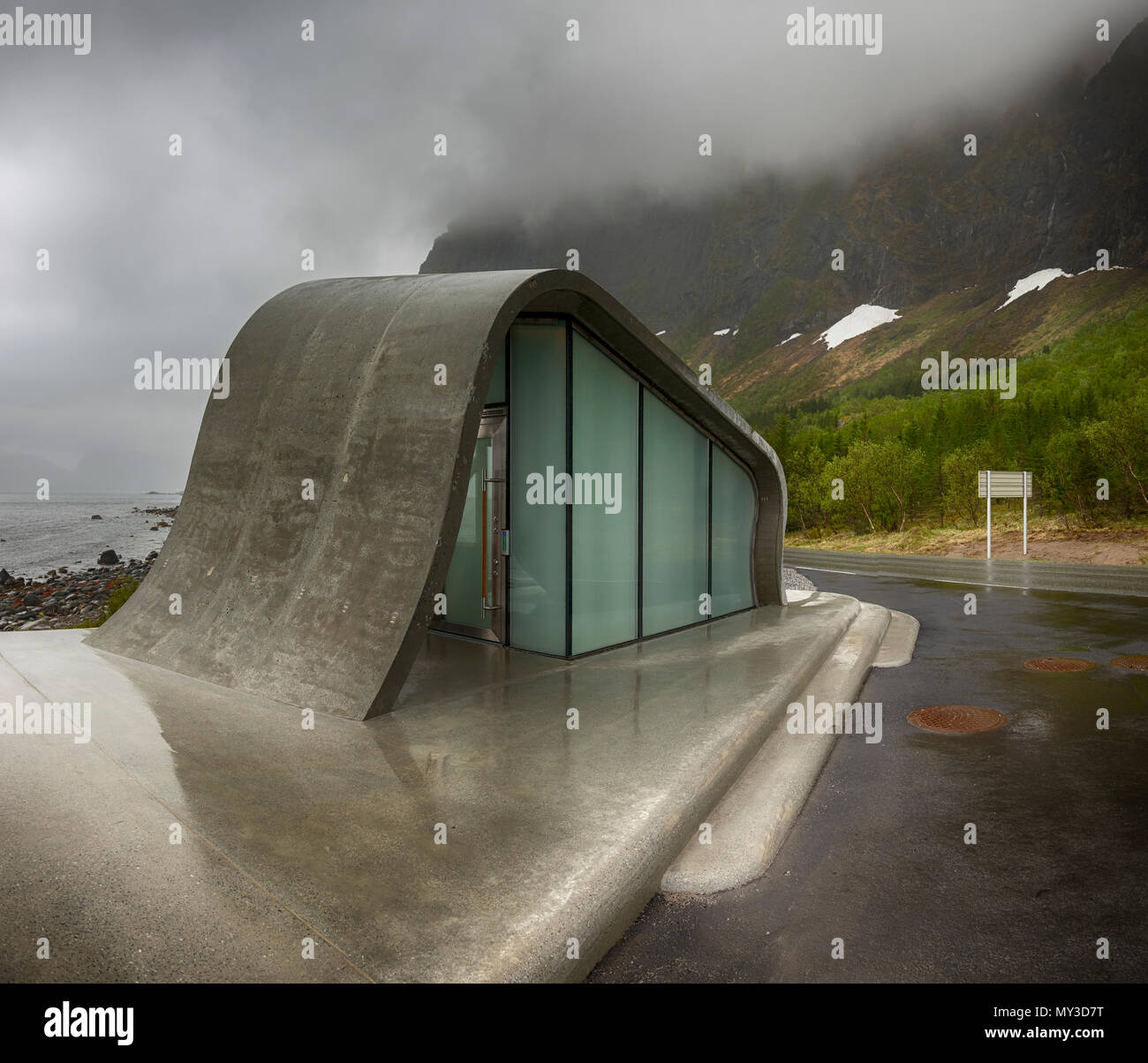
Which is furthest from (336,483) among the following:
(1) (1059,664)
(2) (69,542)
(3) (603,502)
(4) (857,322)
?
(4) (857,322)

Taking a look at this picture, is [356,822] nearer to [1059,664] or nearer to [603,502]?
[603,502]

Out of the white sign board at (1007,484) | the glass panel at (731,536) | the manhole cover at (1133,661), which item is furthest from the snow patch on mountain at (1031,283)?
the manhole cover at (1133,661)

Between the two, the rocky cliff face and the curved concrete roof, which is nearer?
the curved concrete roof

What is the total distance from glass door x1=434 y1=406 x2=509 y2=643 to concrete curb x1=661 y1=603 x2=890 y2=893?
3542 mm

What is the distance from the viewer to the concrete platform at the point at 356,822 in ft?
8.88

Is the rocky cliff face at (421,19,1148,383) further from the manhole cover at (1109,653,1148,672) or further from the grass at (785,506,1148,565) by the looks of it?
the manhole cover at (1109,653,1148,672)

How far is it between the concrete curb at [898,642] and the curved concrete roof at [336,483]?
183 inches

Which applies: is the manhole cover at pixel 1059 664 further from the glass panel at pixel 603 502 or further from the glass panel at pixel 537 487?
the glass panel at pixel 537 487

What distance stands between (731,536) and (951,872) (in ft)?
26.6

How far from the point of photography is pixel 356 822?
374 cm

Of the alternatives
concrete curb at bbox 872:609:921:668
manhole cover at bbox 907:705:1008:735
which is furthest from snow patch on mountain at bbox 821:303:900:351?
manhole cover at bbox 907:705:1008:735

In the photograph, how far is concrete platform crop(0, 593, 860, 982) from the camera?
2.71 meters
